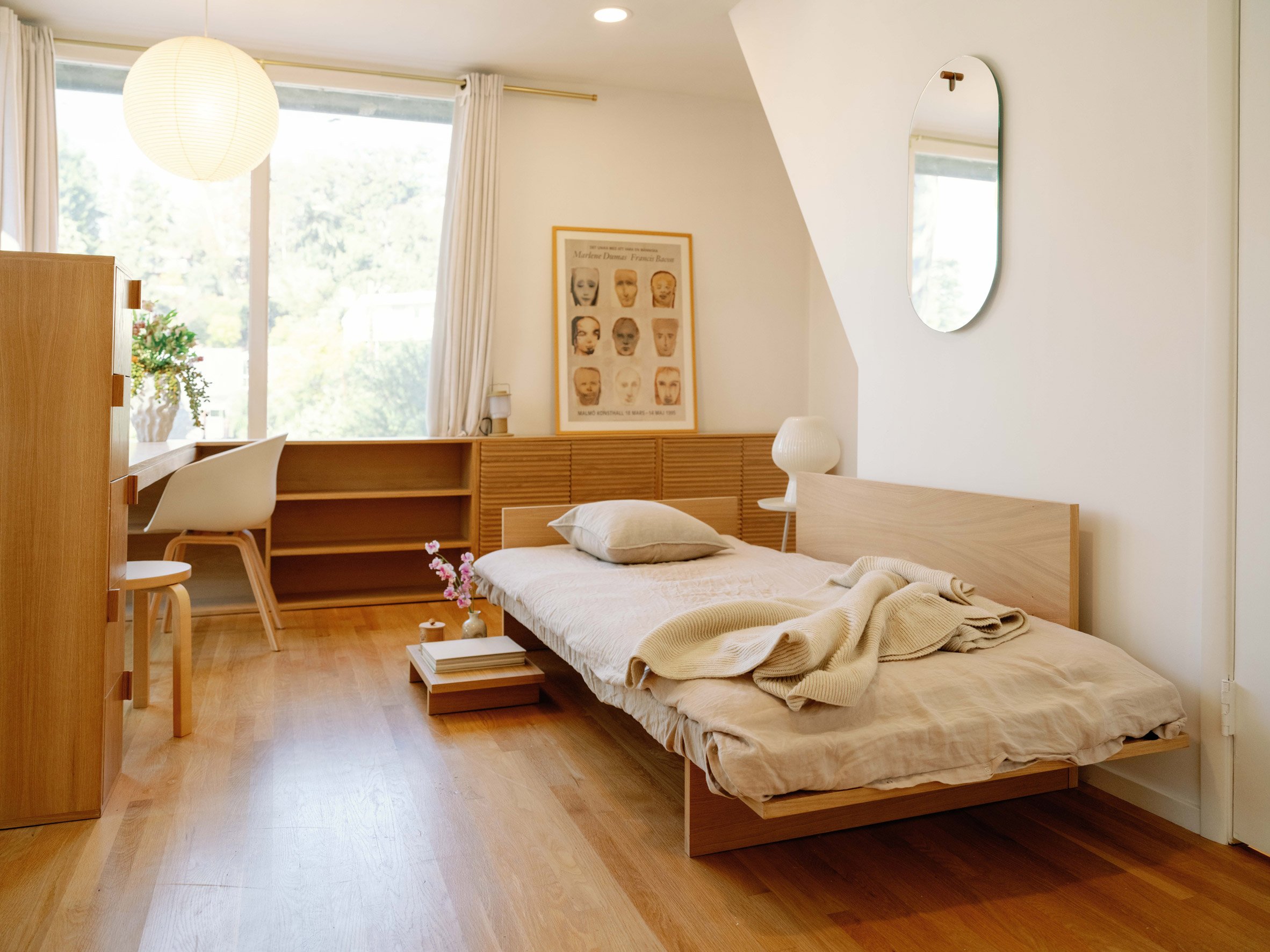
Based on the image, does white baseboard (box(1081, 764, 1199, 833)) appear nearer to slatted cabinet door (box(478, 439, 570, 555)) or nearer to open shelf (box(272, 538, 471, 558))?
slatted cabinet door (box(478, 439, 570, 555))

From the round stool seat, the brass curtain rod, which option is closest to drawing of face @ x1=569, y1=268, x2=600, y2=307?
the brass curtain rod

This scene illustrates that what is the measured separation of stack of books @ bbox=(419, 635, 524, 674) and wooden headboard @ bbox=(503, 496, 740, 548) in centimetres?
54

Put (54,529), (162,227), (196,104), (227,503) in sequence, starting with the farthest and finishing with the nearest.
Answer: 1. (162,227)
2. (227,503)
3. (196,104)
4. (54,529)

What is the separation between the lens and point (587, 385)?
4.91 meters

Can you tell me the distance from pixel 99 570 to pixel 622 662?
1.17 m

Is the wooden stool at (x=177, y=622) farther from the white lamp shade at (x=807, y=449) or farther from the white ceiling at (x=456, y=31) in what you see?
the white ceiling at (x=456, y=31)

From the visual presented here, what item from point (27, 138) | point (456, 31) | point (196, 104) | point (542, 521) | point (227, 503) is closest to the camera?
point (196, 104)

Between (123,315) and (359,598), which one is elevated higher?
(123,315)

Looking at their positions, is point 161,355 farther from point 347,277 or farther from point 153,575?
point 153,575

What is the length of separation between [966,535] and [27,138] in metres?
4.14

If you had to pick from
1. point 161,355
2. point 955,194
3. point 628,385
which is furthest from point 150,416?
point 955,194

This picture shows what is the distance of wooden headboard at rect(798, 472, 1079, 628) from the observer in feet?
7.57

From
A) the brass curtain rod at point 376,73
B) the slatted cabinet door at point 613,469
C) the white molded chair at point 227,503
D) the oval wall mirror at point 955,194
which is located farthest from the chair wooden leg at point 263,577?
the oval wall mirror at point 955,194

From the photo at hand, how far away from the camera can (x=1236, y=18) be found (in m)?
1.95
